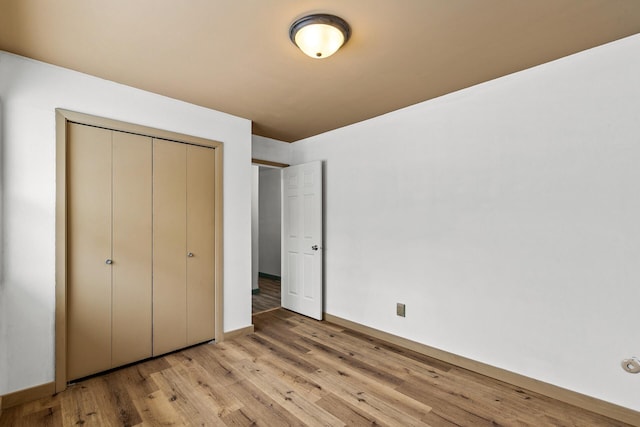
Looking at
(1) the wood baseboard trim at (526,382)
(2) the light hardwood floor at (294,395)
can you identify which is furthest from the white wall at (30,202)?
(1) the wood baseboard trim at (526,382)

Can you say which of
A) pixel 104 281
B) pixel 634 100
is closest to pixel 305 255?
pixel 104 281

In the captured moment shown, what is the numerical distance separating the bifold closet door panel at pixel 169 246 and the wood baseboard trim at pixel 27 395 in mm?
738

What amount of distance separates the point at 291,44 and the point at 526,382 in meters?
3.02

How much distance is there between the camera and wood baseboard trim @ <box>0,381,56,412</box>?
205 centimetres

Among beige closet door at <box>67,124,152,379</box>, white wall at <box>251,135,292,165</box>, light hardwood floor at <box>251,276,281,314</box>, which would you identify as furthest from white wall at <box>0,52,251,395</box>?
light hardwood floor at <box>251,276,281,314</box>

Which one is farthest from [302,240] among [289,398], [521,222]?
[521,222]

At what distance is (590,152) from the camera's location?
2062 millimetres

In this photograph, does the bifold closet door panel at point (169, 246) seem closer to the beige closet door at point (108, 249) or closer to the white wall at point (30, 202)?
the beige closet door at point (108, 249)

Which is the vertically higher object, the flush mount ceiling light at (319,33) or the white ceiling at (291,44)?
the white ceiling at (291,44)

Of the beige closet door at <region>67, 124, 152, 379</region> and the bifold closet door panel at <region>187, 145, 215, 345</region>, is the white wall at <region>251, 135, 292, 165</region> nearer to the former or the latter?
the bifold closet door panel at <region>187, 145, 215, 345</region>

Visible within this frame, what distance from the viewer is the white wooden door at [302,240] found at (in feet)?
12.7

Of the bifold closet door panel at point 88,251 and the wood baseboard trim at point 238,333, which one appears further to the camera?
the wood baseboard trim at point 238,333

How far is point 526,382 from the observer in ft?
7.54

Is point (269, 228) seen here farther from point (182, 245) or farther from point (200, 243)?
point (182, 245)
